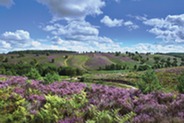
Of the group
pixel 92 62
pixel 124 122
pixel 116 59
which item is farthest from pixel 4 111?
pixel 116 59

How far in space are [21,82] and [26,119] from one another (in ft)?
24.9

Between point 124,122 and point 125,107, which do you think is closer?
point 124,122

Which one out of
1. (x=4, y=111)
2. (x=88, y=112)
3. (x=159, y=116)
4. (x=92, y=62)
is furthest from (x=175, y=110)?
(x=92, y=62)

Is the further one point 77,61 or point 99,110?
point 77,61

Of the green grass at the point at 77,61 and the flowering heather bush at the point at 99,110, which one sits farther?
the green grass at the point at 77,61

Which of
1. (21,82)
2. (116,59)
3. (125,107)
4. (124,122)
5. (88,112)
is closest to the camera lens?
(124,122)

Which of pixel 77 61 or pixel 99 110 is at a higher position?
pixel 99 110

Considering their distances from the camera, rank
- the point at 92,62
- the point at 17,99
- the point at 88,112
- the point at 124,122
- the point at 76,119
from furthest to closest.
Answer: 1. the point at 92,62
2. the point at 17,99
3. the point at 88,112
4. the point at 76,119
5. the point at 124,122

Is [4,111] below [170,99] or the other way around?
below

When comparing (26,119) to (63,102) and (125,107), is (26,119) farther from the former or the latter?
(125,107)

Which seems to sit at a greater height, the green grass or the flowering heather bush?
the flowering heather bush

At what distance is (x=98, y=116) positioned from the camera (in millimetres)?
6363

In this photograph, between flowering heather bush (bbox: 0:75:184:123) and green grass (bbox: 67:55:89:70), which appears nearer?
flowering heather bush (bbox: 0:75:184:123)

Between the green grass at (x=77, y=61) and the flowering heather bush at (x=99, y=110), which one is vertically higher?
the flowering heather bush at (x=99, y=110)
